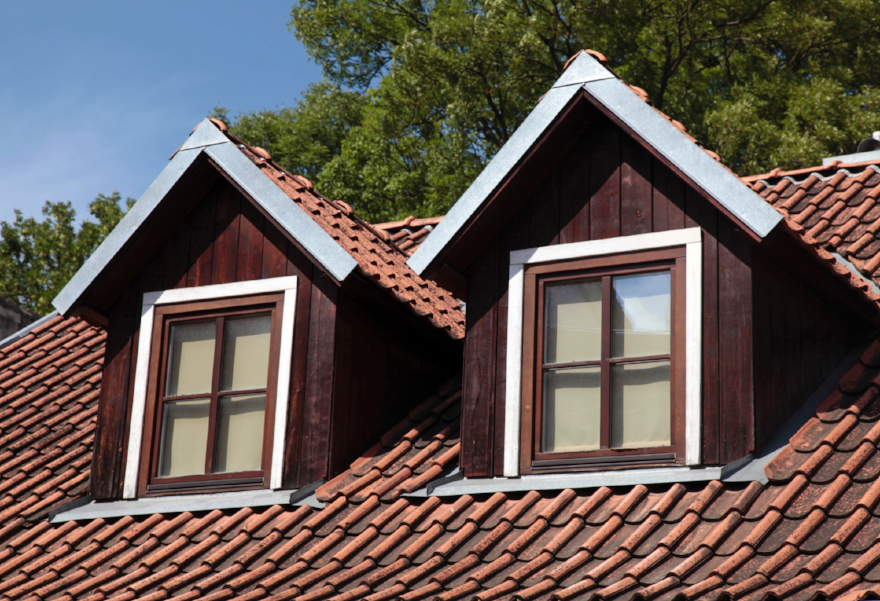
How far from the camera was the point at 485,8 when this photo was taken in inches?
925

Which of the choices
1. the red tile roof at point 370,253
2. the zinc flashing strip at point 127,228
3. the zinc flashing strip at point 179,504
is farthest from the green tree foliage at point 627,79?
the zinc flashing strip at point 179,504

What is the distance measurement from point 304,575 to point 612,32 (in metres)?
18.5

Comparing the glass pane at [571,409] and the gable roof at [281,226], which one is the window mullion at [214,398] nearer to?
the gable roof at [281,226]

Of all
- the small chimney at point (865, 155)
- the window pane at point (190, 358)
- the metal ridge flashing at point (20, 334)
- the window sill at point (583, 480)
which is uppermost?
the small chimney at point (865, 155)

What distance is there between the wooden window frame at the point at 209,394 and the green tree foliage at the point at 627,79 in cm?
1416

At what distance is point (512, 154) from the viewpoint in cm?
713

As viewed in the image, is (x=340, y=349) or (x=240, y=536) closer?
(x=240, y=536)

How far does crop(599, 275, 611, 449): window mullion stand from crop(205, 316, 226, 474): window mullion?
2746mm

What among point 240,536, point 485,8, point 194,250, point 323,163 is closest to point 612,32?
point 485,8

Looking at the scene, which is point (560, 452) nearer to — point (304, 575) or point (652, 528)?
point (652, 528)

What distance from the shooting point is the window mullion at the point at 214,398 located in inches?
293

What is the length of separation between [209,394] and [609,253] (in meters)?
2.99

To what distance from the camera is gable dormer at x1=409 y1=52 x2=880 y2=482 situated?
6.39m

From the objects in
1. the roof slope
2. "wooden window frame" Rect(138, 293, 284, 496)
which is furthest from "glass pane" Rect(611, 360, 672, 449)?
"wooden window frame" Rect(138, 293, 284, 496)
